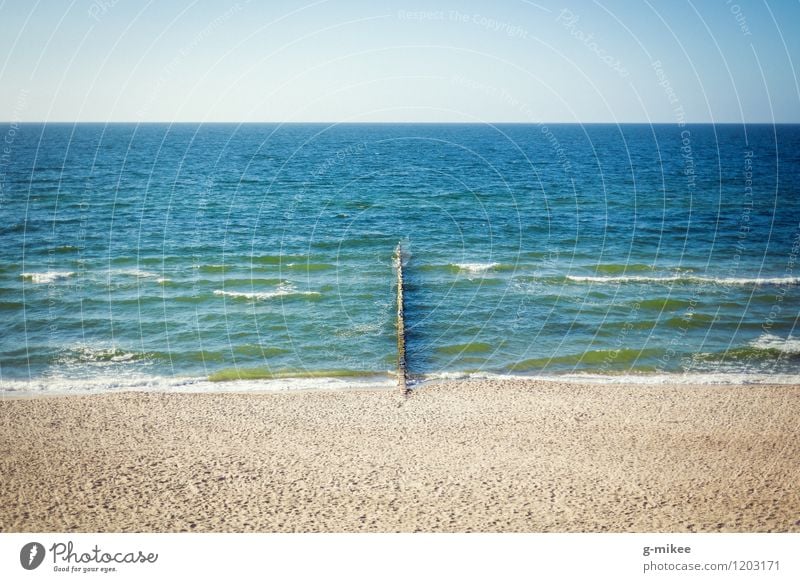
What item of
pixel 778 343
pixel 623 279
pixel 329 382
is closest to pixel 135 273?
pixel 329 382

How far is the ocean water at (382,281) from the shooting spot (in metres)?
17.2

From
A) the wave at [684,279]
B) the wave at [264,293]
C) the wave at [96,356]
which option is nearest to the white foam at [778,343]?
the wave at [684,279]

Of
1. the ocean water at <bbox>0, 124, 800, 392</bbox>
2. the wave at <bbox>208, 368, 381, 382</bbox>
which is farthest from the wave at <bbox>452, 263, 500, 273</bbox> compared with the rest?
the wave at <bbox>208, 368, 381, 382</bbox>

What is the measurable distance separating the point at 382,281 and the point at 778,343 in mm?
15388

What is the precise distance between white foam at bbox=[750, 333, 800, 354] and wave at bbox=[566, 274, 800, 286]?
19.1 feet

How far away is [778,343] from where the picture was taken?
18312 mm

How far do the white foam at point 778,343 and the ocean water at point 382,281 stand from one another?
0.08 meters

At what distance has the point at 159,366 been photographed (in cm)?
1695

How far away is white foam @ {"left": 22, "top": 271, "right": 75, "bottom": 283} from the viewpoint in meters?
23.5

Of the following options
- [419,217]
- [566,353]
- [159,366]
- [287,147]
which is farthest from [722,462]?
[287,147]

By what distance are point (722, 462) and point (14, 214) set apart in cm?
3986

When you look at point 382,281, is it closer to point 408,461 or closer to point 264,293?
point 264,293

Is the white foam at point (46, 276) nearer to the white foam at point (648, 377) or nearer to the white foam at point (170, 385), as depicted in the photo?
the white foam at point (170, 385)

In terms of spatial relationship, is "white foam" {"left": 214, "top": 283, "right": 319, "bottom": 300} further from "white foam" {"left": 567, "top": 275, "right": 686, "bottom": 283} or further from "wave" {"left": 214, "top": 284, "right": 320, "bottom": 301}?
"white foam" {"left": 567, "top": 275, "right": 686, "bottom": 283}
